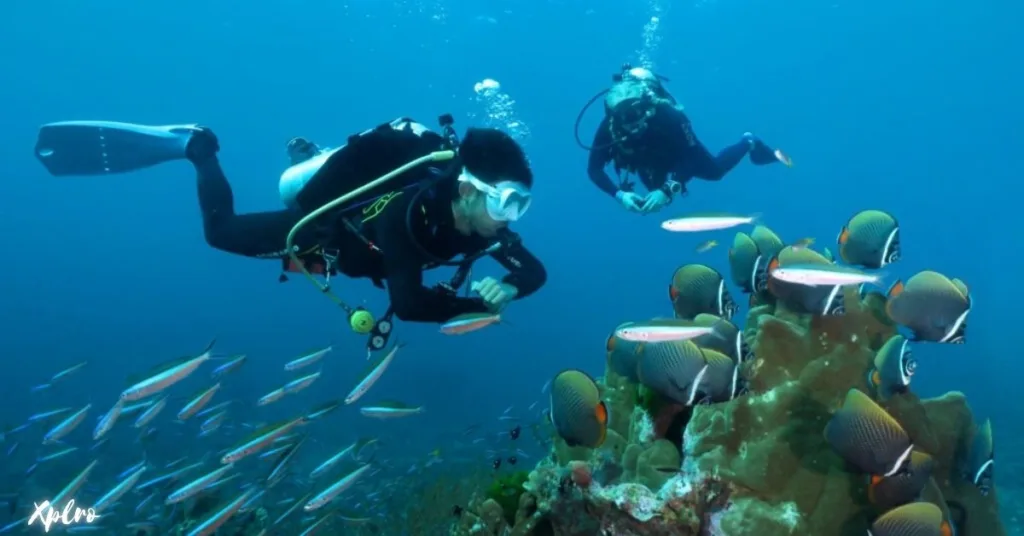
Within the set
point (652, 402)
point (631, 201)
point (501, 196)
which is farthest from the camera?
point (631, 201)

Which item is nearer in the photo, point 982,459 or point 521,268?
point 982,459

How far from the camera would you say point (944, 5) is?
48.3 meters

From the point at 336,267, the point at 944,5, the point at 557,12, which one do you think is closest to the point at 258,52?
the point at 557,12

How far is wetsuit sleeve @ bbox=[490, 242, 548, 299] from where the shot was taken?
19.0ft

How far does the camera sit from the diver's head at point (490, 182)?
4898 mm

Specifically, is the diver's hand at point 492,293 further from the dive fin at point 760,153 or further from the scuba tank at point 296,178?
the dive fin at point 760,153

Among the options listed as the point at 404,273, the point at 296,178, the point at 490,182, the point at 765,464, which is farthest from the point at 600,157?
the point at 765,464

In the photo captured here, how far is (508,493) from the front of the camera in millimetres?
4367

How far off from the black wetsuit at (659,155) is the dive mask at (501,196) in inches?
237

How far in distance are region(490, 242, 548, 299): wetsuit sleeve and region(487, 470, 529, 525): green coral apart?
1.84 meters

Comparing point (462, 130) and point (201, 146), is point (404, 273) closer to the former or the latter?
point (201, 146)

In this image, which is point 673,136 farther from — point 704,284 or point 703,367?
point 703,367

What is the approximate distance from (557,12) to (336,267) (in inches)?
1956

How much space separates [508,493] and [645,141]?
8.32m
